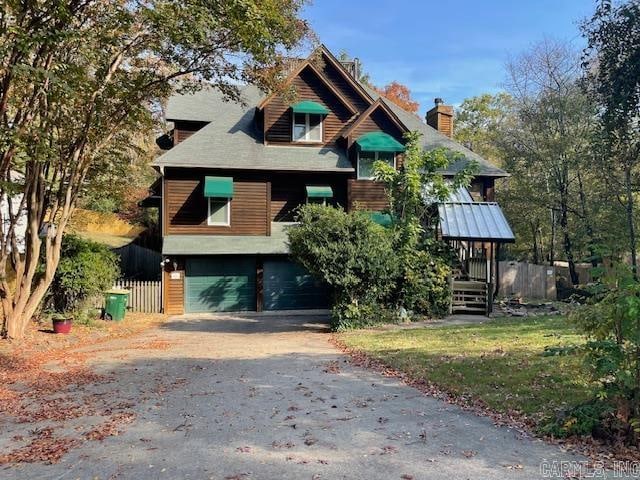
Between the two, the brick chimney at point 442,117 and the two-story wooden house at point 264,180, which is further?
the brick chimney at point 442,117

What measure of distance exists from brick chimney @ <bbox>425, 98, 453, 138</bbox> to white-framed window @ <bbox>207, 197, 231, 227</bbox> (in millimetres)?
13171

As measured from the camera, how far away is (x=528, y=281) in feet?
84.9

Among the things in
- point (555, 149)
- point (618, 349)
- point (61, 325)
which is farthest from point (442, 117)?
point (618, 349)

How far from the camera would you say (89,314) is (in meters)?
16.3

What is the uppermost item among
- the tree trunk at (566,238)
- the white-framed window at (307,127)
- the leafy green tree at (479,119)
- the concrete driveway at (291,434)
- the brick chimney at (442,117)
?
the leafy green tree at (479,119)

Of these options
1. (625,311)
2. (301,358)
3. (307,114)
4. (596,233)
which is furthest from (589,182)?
(625,311)

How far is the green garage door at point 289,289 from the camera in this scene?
69.3 feet

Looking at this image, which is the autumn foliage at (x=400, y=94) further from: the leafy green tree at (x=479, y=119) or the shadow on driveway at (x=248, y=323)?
the shadow on driveway at (x=248, y=323)

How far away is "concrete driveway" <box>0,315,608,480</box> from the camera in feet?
15.1

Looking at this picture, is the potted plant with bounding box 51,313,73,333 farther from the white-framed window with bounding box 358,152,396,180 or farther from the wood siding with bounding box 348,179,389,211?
the white-framed window with bounding box 358,152,396,180

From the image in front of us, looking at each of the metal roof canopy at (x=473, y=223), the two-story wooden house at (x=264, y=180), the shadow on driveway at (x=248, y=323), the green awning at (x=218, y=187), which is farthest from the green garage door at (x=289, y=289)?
the metal roof canopy at (x=473, y=223)

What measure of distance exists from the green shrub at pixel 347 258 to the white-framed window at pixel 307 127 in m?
8.22

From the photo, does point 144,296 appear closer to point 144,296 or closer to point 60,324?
Answer: point 144,296

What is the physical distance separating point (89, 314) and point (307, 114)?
1275 centimetres
